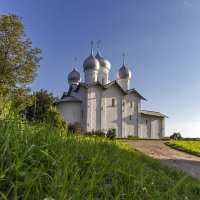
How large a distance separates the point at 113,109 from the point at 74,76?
25.8ft

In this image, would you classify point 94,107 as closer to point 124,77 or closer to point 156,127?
Answer: point 124,77

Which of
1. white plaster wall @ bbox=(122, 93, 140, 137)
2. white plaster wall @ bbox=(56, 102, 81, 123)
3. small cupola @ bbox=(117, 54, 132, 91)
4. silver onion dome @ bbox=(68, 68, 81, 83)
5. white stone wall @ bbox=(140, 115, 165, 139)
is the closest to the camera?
white plaster wall @ bbox=(56, 102, 81, 123)

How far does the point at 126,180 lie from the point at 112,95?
38.1 meters

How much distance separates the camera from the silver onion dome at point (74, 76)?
44.4m

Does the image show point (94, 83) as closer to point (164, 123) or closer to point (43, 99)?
point (43, 99)

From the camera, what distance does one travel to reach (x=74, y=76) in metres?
44.3

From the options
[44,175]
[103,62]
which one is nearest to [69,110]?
[103,62]

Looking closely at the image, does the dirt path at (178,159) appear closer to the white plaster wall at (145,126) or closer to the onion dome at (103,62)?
the white plaster wall at (145,126)

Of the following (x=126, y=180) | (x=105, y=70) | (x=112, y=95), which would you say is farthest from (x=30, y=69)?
(x=126, y=180)

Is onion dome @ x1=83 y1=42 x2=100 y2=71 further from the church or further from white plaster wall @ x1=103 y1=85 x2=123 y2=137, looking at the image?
white plaster wall @ x1=103 y1=85 x2=123 y2=137

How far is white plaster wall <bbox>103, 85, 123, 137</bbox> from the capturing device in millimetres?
40000

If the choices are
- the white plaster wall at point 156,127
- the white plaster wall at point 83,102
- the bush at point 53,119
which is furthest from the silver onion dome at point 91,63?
the bush at point 53,119

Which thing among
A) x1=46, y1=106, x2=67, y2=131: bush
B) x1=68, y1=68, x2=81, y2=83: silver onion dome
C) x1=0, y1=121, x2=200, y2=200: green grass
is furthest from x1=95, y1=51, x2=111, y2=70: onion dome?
x1=0, y1=121, x2=200, y2=200: green grass

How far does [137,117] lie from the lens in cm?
4291
